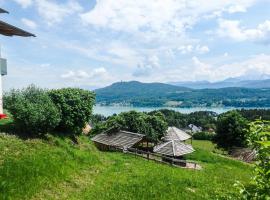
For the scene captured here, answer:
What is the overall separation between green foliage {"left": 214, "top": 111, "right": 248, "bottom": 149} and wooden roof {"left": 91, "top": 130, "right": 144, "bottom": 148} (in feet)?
104

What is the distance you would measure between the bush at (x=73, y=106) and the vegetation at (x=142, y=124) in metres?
23.4

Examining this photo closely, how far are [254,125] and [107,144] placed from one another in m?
41.0

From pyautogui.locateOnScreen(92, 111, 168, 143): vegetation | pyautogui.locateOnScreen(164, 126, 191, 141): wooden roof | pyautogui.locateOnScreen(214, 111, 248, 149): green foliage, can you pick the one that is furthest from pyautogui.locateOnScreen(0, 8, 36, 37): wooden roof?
pyautogui.locateOnScreen(214, 111, 248, 149): green foliage

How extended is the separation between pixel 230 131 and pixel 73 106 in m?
50.2

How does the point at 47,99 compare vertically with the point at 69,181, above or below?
above

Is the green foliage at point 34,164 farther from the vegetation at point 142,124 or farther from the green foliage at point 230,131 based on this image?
the green foliage at point 230,131

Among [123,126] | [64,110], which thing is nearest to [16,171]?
[64,110]

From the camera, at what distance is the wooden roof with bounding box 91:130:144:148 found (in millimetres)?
45625

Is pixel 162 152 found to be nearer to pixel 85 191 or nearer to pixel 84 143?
pixel 84 143

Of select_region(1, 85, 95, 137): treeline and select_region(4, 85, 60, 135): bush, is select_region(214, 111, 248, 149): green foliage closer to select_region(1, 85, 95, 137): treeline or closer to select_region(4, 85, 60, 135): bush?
select_region(1, 85, 95, 137): treeline

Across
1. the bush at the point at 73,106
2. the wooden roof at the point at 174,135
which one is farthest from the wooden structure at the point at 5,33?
the wooden roof at the point at 174,135

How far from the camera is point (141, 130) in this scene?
2240 inches

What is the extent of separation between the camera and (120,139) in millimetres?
47406

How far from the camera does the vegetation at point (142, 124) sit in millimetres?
56522
